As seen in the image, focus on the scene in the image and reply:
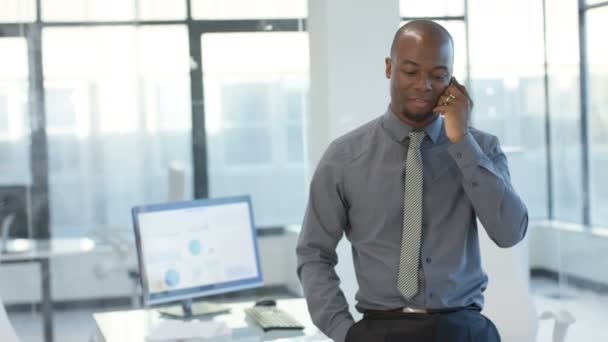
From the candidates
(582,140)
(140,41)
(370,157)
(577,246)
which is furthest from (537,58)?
(370,157)

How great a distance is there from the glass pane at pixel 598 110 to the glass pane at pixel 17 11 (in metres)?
3.28

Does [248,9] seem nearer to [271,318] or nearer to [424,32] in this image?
[271,318]

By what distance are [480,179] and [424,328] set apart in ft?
1.29

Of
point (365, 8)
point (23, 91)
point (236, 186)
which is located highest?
point (365, 8)

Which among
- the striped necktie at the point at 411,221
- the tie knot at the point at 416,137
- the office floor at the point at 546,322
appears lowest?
the office floor at the point at 546,322

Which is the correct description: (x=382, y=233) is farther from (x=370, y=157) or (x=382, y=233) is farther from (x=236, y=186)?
(x=236, y=186)

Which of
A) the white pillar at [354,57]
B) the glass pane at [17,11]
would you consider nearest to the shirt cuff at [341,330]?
the white pillar at [354,57]

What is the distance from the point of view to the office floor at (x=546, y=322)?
Result: 543cm

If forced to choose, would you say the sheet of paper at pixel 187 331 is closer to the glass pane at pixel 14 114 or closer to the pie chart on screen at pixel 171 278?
the pie chart on screen at pixel 171 278

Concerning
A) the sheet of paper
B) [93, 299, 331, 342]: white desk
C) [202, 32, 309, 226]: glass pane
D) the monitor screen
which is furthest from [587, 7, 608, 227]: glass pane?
the sheet of paper

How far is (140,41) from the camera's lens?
5.52 m

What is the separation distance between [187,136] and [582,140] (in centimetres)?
241

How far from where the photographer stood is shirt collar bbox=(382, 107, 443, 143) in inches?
99.3

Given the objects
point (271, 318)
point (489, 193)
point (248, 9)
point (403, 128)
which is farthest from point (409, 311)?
point (248, 9)
